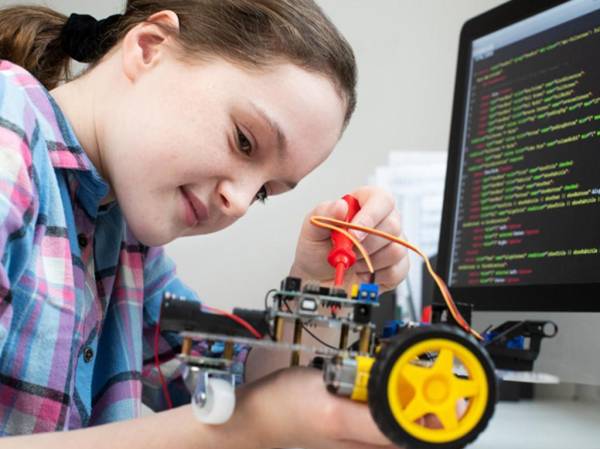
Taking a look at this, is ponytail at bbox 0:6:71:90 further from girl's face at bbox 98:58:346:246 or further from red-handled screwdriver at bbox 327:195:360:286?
red-handled screwdriver at bbox 327:195:360:286

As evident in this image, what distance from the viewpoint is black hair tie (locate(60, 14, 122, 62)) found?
85 cm

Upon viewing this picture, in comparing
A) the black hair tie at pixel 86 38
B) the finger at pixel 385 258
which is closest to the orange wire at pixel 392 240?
the finger at pixel 385 258

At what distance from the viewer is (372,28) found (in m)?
1.74

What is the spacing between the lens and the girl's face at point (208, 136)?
2.33 ft

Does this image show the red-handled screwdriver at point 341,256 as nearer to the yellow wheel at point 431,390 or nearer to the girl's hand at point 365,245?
the girl's hand at point 365,245

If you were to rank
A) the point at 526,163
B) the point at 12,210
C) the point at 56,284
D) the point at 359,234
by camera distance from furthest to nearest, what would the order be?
the point at 526,163, the point at 359,234, the point at 56,284, the point at 12,210

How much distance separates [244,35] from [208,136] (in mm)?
121

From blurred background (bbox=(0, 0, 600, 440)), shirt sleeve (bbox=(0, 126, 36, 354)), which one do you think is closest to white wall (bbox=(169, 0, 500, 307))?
blurred background (bbox=(0, 0, 600, 440))

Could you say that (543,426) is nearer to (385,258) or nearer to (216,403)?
(385,258)

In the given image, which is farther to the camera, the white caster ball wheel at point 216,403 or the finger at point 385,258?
the finger at point 385,258

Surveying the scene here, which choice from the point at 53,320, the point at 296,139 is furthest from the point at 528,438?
the point at 53,320

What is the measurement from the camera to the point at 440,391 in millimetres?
401

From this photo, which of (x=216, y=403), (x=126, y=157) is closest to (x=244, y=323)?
(x=216, y=403)

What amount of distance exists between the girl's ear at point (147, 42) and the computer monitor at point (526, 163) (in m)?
0.49
